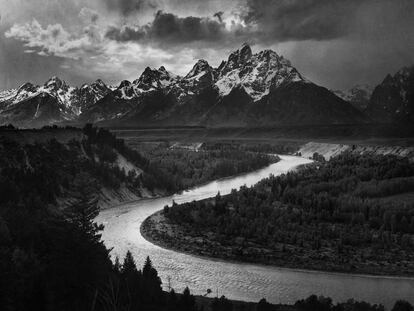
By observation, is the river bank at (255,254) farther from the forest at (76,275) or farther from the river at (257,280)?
the forest at (76,275)

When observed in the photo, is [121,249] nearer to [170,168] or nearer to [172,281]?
[172,281]

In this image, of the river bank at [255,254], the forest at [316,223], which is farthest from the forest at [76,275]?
the forest at [316,223]

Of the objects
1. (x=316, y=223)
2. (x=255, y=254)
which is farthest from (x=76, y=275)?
(x=316, y=223)

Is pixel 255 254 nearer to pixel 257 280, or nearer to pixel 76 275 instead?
pixel 257 280

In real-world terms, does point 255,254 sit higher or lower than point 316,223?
lower

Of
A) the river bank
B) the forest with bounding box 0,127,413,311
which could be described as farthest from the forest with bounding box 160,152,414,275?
the forest with bounding box 0,127,413,311

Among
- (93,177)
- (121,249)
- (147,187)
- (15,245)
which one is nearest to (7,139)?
(93,177)

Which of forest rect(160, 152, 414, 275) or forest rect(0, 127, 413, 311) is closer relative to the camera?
forest rect(0, 127, 413, 311)

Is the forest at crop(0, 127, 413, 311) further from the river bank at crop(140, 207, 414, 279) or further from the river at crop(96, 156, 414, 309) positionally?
the river bank at crop(140, 207, 414, 279)
